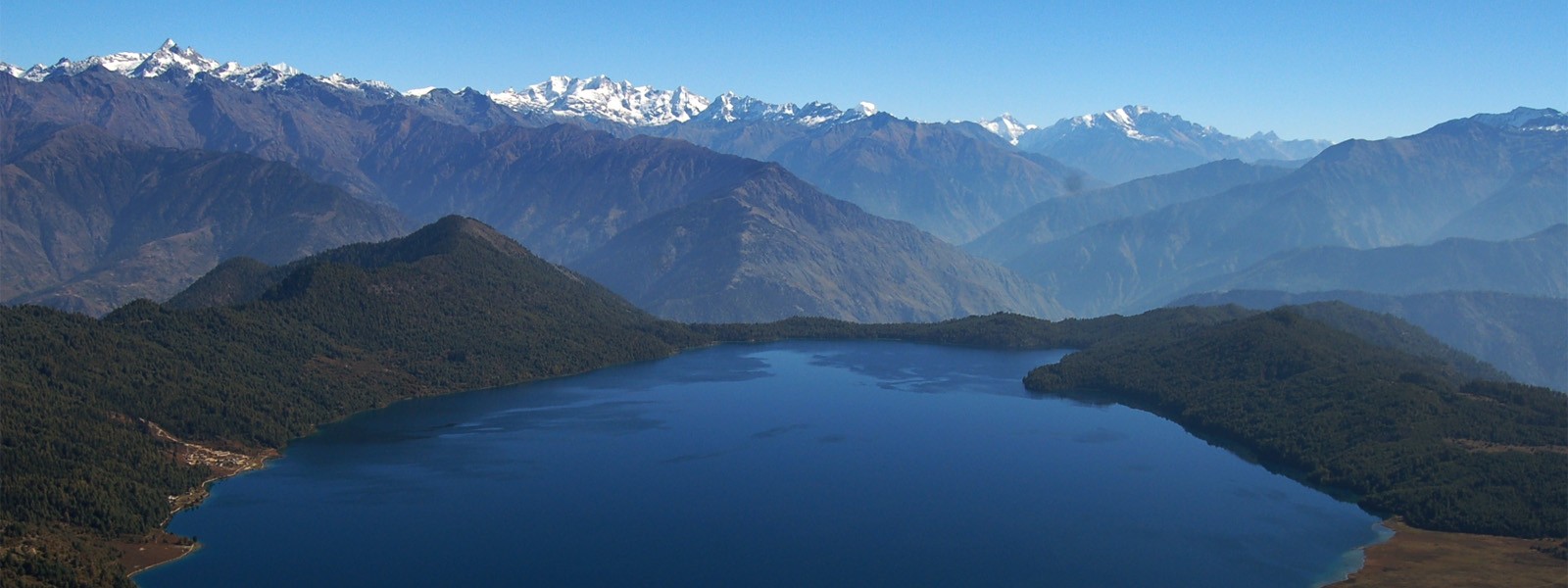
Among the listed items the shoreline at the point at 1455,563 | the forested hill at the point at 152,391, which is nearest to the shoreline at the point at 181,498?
the forested hill at the point at 152,391

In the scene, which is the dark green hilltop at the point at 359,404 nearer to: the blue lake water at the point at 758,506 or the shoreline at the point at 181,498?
the shoreline at the point at 181,498

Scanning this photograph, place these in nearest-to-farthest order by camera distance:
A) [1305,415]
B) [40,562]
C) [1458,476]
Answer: [40,562], [1458,476], [1305,415]

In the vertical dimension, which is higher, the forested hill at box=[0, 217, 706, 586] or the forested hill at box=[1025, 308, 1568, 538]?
the forested hill at box=[0, 217, 706, 586]

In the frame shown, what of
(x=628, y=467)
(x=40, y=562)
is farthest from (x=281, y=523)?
(x=628, y=467)

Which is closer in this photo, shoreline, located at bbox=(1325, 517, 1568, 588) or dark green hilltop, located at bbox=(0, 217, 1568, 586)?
shoreline, located at bbox=(1325, 517, 1568, 588)

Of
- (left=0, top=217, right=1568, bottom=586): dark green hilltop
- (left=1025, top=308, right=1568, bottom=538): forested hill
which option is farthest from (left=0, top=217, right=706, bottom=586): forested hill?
(left=1025, top=308, right=1568, bottom=538): forested hill

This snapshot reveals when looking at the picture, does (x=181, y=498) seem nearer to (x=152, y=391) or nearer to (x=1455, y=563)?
(x=152, y=391)

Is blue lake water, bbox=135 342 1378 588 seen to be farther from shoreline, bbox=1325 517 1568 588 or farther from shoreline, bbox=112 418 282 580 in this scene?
shoreline, bbox=1325 517 1568 588

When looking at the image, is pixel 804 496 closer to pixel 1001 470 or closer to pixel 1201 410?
pixel 1001 470
